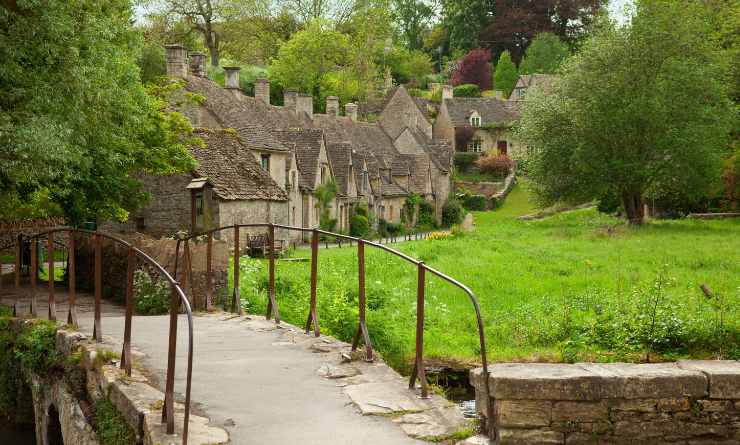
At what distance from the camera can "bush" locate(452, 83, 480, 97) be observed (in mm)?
100750

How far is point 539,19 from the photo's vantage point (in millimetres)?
108625

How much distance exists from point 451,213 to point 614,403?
61518mm

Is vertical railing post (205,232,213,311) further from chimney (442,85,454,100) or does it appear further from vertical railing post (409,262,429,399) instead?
chimney (442,85,454,100)

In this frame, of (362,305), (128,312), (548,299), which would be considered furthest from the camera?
(548,299)

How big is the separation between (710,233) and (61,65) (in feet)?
99.5

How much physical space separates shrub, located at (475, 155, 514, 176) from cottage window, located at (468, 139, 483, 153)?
286 inches

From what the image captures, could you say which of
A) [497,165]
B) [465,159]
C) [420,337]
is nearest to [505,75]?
[465,159]

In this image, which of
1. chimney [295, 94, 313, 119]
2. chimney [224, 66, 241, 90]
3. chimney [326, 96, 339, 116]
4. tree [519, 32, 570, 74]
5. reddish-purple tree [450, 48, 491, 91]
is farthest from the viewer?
reddish-purple tree [450, 48, 491, 91]

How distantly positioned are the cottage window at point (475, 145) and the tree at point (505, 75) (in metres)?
19.3

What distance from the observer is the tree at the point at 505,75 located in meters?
105

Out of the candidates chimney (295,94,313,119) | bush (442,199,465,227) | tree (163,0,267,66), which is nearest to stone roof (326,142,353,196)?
chimney (295,94,313,119)

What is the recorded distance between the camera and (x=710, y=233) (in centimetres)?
3800

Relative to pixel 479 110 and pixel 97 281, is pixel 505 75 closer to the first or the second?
pixel 479 110

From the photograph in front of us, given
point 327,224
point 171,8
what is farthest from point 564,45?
point 327,224
